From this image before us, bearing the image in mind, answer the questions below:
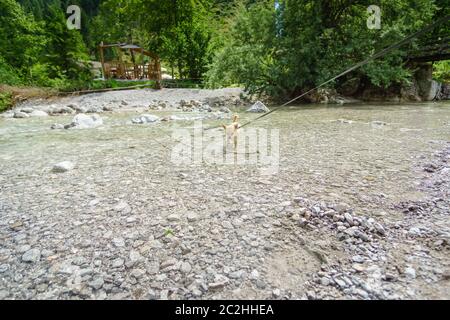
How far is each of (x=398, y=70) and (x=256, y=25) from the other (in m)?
6.49

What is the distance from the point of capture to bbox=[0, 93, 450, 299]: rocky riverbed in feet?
5.17

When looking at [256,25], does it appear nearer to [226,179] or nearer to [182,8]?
[226,179]

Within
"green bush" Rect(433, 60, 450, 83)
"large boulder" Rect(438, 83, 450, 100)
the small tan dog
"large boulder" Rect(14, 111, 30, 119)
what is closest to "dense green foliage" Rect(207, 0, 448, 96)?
"large boulder" Rect(438, 83, 450, 100)

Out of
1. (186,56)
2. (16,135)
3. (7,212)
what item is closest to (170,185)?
(7,212)

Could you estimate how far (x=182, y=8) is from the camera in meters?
24.6

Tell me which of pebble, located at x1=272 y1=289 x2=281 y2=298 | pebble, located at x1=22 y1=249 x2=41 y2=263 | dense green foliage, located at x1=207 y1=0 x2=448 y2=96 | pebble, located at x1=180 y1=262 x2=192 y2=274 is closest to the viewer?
pebble, located at x1=272 y1=289 x2=281 y2=298

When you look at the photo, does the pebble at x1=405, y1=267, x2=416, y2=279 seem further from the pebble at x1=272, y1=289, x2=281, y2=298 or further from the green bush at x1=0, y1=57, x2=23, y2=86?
the green bush at x1=0, y1=57, x2=23, y2=86

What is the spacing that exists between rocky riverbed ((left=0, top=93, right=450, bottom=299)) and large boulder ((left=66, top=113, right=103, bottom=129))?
12.6 feet

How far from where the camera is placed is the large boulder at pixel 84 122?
772cm

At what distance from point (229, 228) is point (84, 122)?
7312 mm

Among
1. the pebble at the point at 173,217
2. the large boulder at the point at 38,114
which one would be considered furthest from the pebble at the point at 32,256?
the large boulder at the point at 38,114

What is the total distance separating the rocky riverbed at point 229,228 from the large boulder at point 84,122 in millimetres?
3834

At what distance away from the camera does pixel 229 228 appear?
7.08 ft

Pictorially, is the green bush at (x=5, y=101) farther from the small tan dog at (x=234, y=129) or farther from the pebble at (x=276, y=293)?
the pebble at (x=276, y=293)
